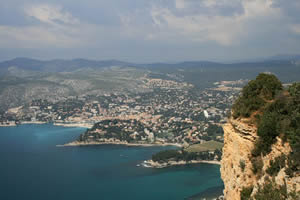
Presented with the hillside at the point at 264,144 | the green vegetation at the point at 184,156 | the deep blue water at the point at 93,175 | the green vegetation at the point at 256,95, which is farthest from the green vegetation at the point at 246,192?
the green vegetation at the point at 184,156

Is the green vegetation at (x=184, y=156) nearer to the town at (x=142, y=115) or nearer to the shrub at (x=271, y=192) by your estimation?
the town at (x=142, y=115)

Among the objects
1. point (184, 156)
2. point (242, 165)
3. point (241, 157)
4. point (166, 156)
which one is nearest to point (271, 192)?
point (242, 165)

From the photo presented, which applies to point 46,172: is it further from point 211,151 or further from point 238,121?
point 238,121

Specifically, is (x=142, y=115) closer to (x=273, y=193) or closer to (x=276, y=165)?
(x=276, y=165)

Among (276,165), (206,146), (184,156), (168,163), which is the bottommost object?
(168,163)

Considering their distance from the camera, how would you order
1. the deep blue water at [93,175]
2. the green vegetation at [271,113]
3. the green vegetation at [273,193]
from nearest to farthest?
the green vegetation at [273,193] < the green vegetation at [271,113] < the deep blue water at [93,175]

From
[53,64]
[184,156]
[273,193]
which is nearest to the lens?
[273,193]

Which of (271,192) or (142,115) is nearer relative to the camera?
(271,192)

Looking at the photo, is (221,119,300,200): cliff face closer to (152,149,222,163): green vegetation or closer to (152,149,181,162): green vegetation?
(152,149,181,162): green vegetation
